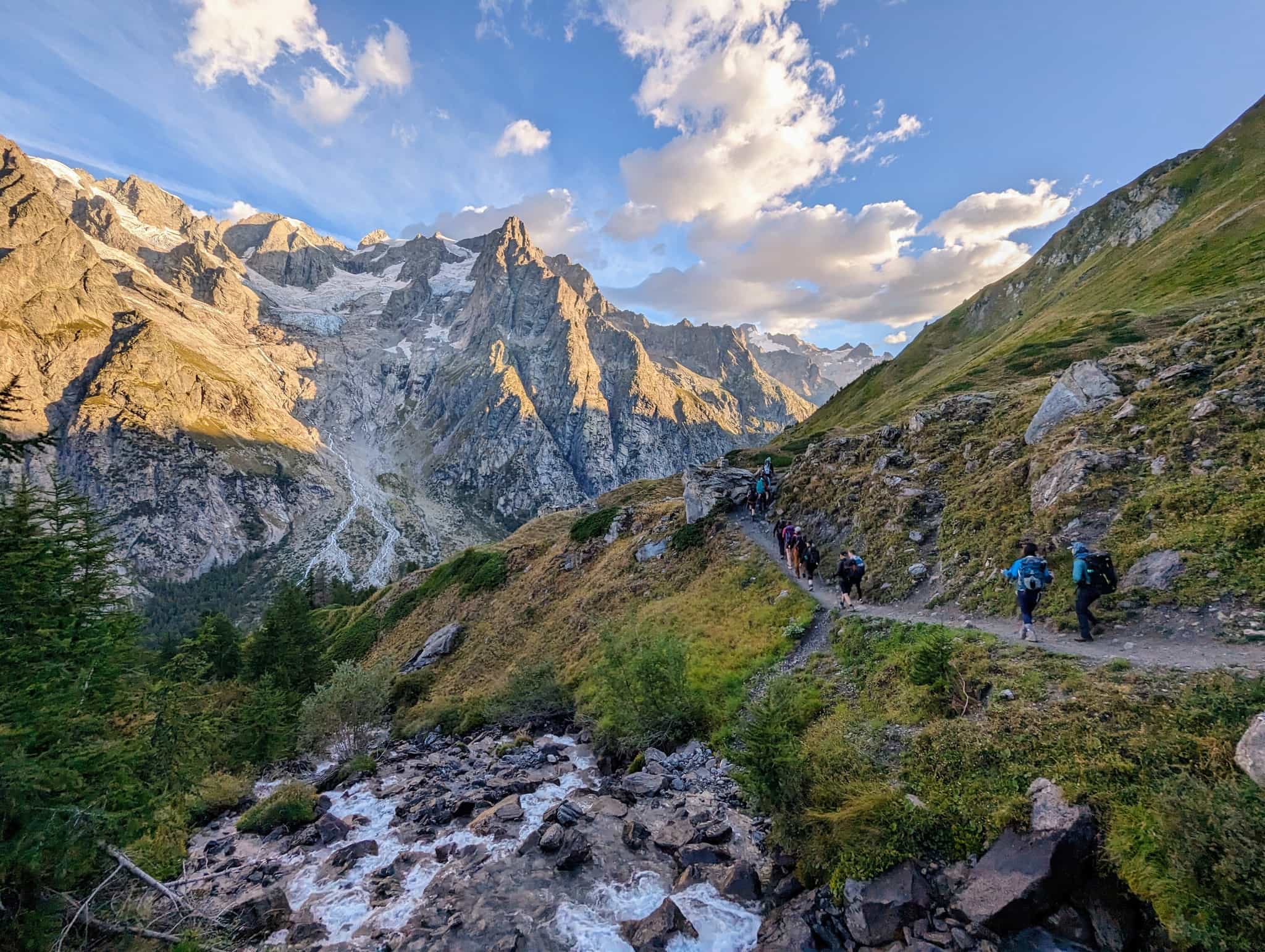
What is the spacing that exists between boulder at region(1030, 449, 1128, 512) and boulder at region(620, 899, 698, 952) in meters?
16.5

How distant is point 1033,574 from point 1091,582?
1.40 metres

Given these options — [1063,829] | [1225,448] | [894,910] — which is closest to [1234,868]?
[1063,829]

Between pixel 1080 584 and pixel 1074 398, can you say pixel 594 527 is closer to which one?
pixel 1074 398

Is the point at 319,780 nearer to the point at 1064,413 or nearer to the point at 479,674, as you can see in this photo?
the point at 479,674

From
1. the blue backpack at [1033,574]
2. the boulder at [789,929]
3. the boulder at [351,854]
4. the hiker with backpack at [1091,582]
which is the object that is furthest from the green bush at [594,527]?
the boulder at [789,929]

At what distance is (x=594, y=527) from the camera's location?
5241 centimetres

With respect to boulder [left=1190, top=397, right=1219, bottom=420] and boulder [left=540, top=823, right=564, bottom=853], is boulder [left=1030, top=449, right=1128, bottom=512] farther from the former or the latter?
boulder [left=540, top=823, right=564, bottom=853]

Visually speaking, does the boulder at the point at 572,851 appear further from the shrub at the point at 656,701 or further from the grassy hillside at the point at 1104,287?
the grassy hillside at the point at 1104,287

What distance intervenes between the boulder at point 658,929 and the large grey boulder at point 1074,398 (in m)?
22.1

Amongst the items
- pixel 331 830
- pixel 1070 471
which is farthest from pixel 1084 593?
pixel 331 830

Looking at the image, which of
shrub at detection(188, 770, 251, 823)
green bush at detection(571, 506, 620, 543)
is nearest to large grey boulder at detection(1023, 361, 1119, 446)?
green bush at detection(571, 506, 620, 543)

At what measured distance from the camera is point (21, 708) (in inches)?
431

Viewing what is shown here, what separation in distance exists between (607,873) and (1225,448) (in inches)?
820

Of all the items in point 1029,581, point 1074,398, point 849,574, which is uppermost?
point 1074,398
